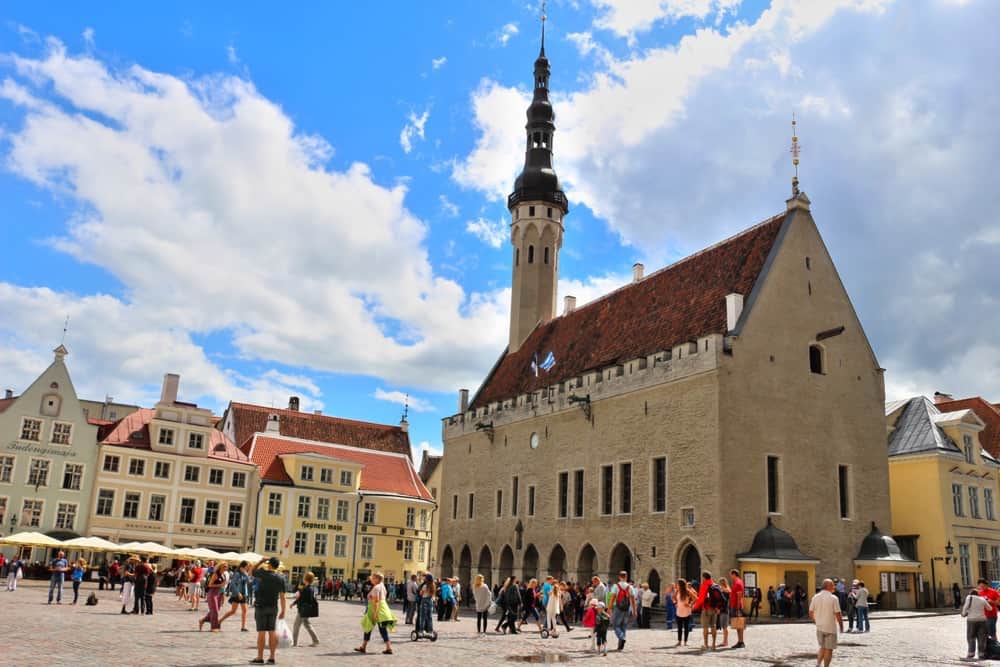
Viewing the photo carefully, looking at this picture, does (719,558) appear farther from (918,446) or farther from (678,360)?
(918,446)

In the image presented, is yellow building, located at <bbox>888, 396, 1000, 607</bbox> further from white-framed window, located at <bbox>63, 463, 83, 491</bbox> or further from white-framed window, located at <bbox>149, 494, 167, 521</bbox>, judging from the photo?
white-framed window, located at <bbox>63, 463, 83, 491</bbox>

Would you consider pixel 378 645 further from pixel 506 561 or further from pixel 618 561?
pixel 506 561

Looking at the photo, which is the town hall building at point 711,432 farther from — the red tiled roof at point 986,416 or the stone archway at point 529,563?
the red tiled roof at point 986,416

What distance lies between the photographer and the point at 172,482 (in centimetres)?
4519

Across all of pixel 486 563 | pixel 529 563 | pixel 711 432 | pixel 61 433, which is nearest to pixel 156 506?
pixel 61 433

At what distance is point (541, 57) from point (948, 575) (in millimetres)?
35912

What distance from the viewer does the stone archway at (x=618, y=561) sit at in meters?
33.8

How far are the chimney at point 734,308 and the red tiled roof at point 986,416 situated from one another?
54.2 feet

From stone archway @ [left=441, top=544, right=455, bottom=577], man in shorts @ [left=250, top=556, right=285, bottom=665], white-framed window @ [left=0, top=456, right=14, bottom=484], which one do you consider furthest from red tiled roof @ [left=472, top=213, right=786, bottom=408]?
white-framed window @ [left=0, top=456, right=14, bottom=484]

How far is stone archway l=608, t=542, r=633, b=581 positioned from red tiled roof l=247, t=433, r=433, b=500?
2157cm

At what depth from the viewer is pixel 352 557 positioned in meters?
49.5

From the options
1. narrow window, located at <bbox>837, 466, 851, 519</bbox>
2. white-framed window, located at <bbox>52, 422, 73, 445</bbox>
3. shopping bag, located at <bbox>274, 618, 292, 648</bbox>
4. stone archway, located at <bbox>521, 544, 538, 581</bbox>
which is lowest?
shopping bag, located at <bbox>274, 618, 292, 648</bbox>

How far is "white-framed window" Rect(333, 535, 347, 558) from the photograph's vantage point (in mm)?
49094

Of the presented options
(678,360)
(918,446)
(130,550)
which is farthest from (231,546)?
(918,446)
